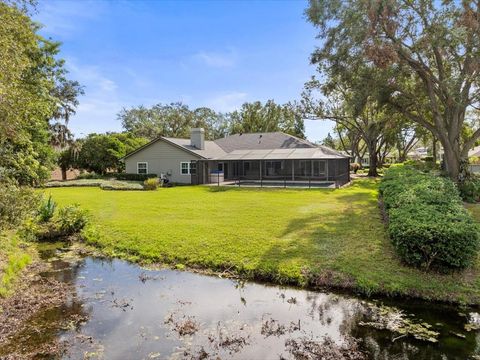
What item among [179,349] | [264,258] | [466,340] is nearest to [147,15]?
[264,258]

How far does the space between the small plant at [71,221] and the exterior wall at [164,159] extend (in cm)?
1571

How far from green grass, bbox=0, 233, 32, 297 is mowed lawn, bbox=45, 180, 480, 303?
2.08 metres

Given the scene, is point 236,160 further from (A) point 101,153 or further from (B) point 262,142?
(A) point 101,153

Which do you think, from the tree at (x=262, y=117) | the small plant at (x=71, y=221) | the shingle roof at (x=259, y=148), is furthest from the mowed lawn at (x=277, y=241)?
the tree at (x=262, y=117)

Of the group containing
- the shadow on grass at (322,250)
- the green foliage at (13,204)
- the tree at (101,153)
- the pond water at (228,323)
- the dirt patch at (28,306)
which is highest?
the tree at (101,153)

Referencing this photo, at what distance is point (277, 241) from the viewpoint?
978cm

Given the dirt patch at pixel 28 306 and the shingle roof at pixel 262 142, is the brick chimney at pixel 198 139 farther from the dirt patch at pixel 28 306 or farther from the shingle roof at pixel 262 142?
the dirt patch at pixel 28 306

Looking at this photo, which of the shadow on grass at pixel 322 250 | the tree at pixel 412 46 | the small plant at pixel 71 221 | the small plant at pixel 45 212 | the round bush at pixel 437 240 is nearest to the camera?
the round bush at pixel 437 240

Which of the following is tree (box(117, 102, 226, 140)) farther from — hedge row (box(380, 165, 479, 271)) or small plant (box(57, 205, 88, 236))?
hedge row (box(380, 165, 479, 271))

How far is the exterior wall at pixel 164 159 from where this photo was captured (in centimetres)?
2780

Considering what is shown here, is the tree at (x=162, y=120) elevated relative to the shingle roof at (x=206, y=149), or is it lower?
elevated

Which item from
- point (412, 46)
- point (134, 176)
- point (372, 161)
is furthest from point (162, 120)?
point (412, 46)

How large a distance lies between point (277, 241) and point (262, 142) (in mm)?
23788

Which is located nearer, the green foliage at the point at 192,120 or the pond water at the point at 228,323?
the pond water at the point at 228,323
